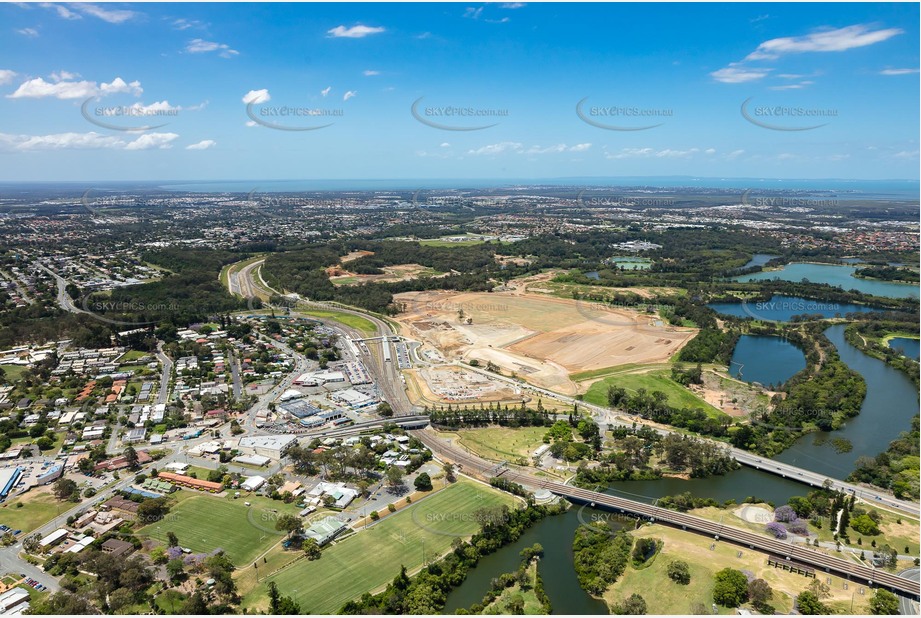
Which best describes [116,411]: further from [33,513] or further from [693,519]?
[693,519]

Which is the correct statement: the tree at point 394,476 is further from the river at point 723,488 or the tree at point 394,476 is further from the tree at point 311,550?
the river at point 723,488

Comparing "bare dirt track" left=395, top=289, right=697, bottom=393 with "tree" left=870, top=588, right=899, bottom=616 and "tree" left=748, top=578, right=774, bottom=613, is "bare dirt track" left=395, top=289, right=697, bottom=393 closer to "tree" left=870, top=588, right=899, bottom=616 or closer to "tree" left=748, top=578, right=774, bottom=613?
"tree" left=748, top=578, right=774, bottom=613

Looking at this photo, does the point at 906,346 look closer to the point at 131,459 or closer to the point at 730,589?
the point at 730,589

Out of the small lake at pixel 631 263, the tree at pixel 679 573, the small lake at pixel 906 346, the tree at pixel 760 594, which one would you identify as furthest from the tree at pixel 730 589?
the small lake at pixel 631 263

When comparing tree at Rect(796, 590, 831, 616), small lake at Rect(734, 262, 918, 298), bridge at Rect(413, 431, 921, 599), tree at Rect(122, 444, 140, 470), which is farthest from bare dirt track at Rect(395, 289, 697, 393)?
small lake at Rect(734, 262, 918, 298)

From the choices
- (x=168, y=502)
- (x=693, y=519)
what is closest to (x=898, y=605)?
(x=693, y=519)

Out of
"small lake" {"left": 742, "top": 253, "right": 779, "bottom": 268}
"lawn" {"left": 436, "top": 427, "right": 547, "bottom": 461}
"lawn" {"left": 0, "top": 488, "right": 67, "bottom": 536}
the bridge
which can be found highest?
"small lake" {"left": 742, "top": 253, "right": 779, "bottom": 268}
